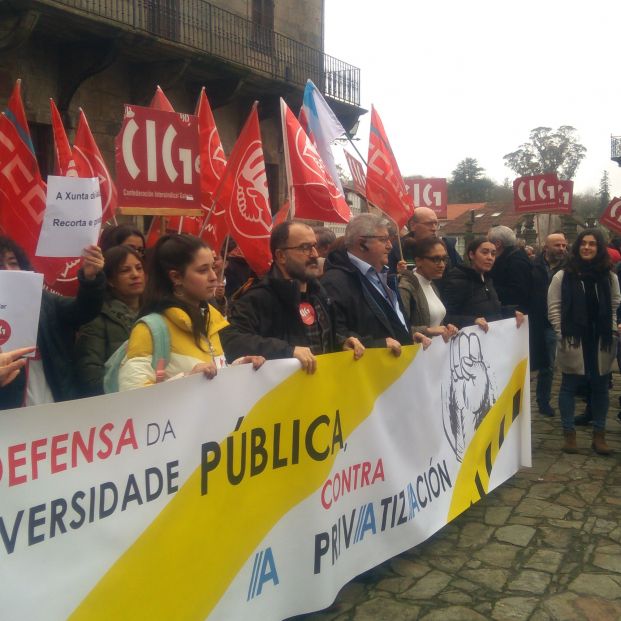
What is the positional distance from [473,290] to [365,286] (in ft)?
5.82

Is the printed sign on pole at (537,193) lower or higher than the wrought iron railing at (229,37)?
lower

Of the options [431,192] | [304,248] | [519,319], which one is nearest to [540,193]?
[431,192]

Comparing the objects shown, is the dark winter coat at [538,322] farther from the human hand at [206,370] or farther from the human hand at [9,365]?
the human hand at [9,365]

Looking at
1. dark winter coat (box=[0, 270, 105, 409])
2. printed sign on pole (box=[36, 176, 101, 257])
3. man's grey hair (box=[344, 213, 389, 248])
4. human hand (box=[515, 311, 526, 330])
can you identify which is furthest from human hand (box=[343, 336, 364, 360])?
human hand (box=[515, 311, 526, 330])

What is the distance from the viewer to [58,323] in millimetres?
3840

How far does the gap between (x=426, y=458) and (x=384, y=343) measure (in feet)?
2.29

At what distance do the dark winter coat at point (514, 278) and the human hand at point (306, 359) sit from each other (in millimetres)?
4678

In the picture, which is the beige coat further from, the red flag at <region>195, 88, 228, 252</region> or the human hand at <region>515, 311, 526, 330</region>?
the red flag at <region>195, 88, 228, 252</region>

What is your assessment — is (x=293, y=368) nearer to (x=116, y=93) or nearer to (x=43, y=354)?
(x=43, y=354)

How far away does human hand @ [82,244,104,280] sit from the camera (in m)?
3.78

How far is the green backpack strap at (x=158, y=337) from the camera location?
313 cm

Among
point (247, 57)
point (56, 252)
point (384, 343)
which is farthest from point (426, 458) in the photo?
point (247, 57)

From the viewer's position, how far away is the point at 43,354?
12.3ft

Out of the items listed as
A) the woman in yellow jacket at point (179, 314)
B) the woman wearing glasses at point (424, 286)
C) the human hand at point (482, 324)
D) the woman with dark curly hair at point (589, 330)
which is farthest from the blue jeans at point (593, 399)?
the woman in yellow jacket at point (179, 314)
